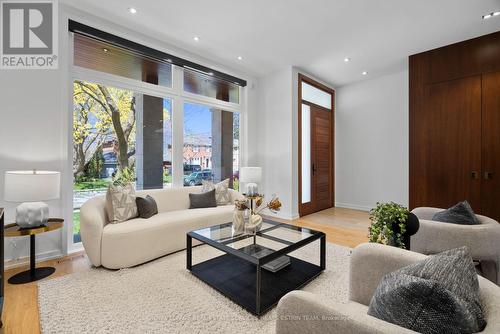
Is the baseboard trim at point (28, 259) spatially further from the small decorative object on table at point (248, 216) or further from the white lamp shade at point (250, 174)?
the white lamp shade at point (250, 174)

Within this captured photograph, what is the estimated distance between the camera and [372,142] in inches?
214

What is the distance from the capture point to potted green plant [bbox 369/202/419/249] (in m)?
1.65

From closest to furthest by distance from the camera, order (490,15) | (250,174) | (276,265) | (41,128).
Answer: (276,265) < (41,128) < (490,15) < (250,174)

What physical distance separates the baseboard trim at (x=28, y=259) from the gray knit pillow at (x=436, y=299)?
11.1 feet

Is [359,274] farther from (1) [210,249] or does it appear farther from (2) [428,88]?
(2) [428,88]

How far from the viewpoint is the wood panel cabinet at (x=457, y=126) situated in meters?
3.42

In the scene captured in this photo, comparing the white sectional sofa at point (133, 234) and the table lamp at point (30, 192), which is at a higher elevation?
the table lamp at point (30, 192)

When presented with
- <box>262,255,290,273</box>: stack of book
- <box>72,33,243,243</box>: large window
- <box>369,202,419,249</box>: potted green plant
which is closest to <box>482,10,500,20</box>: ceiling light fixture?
<box>369,202,419,249</box>: potted green plant

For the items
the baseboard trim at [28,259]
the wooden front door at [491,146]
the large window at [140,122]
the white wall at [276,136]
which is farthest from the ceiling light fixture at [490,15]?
the baseboard trim at [28,259]

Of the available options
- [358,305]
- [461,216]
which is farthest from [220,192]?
[461,216]

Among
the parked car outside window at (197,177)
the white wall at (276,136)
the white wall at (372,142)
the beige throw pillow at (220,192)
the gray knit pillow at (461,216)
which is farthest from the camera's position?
the white wall at (372,142)

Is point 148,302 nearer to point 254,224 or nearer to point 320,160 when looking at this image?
point 254,224

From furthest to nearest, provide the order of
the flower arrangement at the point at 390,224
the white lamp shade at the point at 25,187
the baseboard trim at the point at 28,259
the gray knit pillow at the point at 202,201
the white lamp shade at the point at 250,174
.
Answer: the white lamp shade at the point at 250,174, the gray knit pillow at the point at 202,201, the baseboard trim at the point at 28,259, the white lamp shade at the point at 25,187, the flower arrangement at the point at 390,224

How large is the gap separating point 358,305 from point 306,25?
3.37 meters
